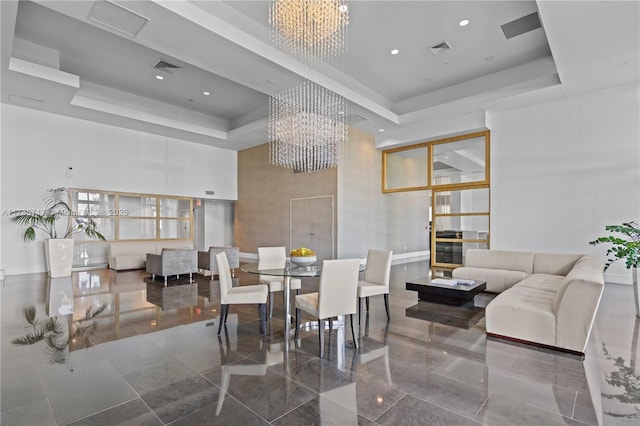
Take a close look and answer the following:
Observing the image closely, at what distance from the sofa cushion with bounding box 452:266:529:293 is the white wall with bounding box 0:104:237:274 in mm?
8590

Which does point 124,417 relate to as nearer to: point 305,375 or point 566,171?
point 305,375

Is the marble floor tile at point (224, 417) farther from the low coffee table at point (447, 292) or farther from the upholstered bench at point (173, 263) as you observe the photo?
the upholstered bench at point (173, 263)

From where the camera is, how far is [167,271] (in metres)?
6.86

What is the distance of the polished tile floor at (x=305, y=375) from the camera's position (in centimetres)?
209

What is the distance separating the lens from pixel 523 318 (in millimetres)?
3365

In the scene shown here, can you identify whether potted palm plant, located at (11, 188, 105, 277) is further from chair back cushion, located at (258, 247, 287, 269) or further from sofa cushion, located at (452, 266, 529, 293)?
sofa cushion, located at (452, 266, 529, 293)

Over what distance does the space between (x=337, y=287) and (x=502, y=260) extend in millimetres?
4297

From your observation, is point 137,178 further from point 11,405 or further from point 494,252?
point 494,252

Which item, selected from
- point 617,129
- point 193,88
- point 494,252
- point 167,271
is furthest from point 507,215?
point 193,88

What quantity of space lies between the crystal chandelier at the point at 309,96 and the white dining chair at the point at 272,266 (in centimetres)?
273

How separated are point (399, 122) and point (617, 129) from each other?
176 inches

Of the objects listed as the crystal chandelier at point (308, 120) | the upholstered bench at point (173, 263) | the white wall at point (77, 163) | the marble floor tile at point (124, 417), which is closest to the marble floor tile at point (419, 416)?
the marble floor tile at point (124, 417)

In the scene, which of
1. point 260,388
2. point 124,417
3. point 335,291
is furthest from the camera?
point 335,291

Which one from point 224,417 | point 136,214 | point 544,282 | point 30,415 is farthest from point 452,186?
point 136,214
